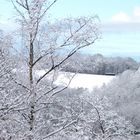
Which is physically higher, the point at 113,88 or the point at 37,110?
the point at 37,110

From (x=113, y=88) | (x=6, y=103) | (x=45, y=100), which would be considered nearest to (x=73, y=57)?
(x=45, y=100)

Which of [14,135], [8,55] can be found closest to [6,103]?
[14,135]

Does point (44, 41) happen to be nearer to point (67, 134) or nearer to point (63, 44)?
point (63, 44)

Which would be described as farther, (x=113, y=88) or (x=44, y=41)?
(x=113, y=88)

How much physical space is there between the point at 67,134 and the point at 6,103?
170 cm

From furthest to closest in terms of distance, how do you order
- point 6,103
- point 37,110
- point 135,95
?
1. point 135,95
2. point 37,110
3. point 6,103

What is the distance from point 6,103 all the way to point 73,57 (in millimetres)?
1848

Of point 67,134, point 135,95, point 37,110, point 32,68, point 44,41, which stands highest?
point 44,41

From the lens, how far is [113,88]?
54.2 meters

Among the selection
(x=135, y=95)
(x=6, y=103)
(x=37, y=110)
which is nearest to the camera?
(x=6, y=103)

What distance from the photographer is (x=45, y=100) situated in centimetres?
827

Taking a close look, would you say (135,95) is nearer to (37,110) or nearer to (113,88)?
(113,88)

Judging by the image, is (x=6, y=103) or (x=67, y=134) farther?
(x=67, y=134)

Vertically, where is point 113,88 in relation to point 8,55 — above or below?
below
